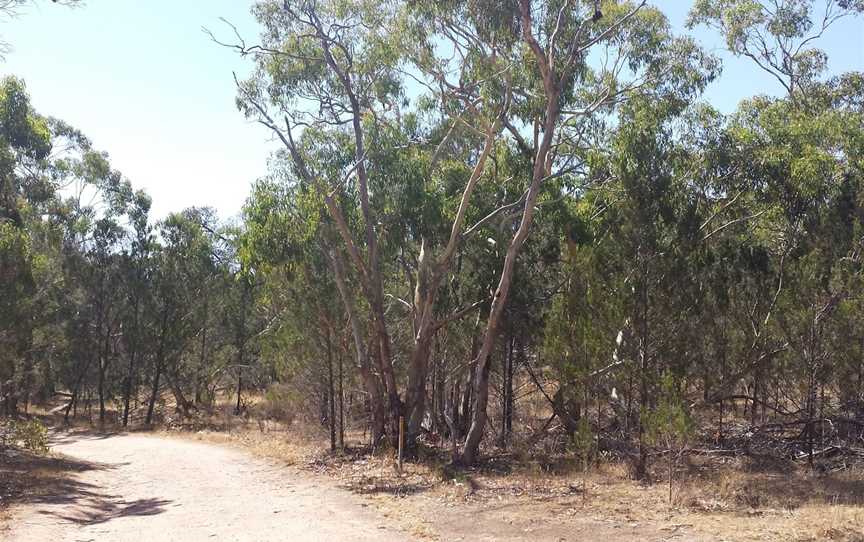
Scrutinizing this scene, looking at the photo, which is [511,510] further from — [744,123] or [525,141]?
[744,123]

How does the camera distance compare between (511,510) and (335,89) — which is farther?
(335,89)

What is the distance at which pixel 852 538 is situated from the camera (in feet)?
30.0

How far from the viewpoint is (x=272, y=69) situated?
1672 cm

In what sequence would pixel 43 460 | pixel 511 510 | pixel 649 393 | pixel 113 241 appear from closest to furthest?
pixel 511 510, pixel 649 393, pixel 43 460, pixel 113 241

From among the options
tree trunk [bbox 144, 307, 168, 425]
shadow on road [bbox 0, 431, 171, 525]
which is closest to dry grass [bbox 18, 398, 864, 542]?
shadow on road [bbox 0, 431, 171, 525]

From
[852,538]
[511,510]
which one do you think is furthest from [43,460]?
[852,538]

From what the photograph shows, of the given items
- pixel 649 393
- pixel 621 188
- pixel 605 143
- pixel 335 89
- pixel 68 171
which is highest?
pixel 68 171

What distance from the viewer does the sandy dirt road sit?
34.8 feet

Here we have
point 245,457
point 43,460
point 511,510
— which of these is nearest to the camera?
point 511,510

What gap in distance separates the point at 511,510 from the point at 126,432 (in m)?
23.3

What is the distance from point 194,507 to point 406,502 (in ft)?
11.3

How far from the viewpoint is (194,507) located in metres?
12.8

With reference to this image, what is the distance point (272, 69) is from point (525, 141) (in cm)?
615

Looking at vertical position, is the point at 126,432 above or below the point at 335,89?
below
